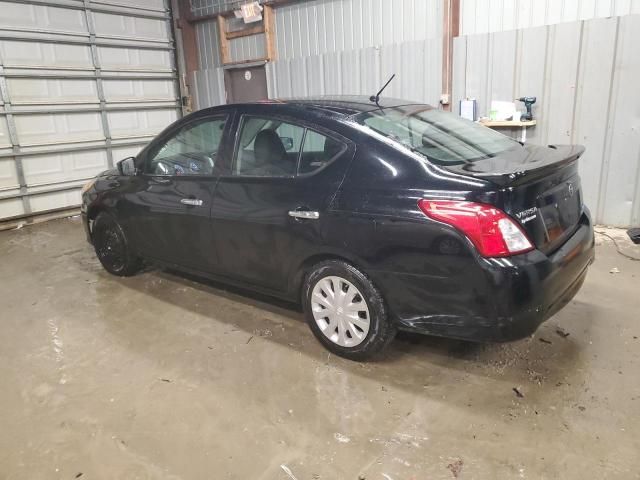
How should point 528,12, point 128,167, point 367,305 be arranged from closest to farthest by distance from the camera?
point 367,305, point 128,167, point 528,12

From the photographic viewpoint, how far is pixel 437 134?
271 cm

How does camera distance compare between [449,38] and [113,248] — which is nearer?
[113,248]

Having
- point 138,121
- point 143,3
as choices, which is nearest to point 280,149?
point 138,121

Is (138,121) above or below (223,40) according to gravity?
below

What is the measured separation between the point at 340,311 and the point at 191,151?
1.63 m

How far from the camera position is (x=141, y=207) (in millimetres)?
3592

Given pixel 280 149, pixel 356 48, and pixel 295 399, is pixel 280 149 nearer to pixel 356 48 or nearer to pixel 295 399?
pixel 295 399

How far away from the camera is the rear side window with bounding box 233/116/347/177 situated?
8.62 feet

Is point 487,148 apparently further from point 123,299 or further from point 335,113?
point 123,299

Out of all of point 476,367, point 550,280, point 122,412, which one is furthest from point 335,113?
point 122,412

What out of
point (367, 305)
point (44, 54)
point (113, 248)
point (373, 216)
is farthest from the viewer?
point (44, 54)

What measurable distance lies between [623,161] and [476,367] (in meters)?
3.40

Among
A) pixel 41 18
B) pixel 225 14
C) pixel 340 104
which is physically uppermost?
pixel 225 14

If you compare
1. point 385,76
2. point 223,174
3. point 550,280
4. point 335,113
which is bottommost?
point 550,280
